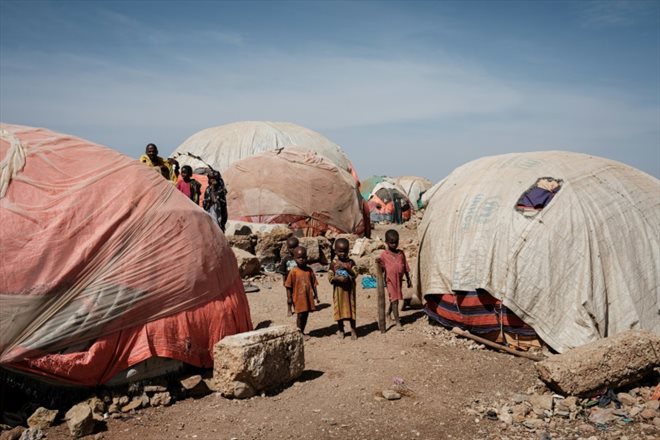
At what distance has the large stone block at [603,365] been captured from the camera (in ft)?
15.6

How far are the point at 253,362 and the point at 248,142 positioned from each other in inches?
897

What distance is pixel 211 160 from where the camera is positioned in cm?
2600

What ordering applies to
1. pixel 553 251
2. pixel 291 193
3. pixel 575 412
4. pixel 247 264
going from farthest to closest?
pixel 291 193
pixel 247 264
pixel 553 251
pixel 575 412

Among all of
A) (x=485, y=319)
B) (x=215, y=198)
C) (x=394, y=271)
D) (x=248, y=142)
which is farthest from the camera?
(x=248, y=142)

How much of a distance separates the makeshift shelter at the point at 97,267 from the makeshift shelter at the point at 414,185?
29009 millimetres

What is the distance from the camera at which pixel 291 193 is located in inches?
572

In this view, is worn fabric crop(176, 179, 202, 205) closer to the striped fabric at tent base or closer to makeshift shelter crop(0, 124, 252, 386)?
makeshift shelter crop(0, 124, 252, 386)

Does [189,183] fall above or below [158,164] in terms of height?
below

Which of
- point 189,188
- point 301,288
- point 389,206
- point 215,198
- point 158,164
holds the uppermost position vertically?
point 158,164

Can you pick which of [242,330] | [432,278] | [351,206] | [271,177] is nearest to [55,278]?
[242,330]

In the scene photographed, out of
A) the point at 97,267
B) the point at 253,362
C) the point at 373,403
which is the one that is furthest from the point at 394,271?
the point at 97,267

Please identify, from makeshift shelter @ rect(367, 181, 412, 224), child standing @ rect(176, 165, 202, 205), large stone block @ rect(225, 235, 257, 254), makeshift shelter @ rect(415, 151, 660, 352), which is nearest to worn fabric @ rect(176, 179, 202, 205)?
child standing @ rect(176, 165, 202, 205)

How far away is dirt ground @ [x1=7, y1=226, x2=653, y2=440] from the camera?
14.0ft

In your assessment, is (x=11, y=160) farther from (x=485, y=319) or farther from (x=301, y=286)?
(x=485, y=319)
